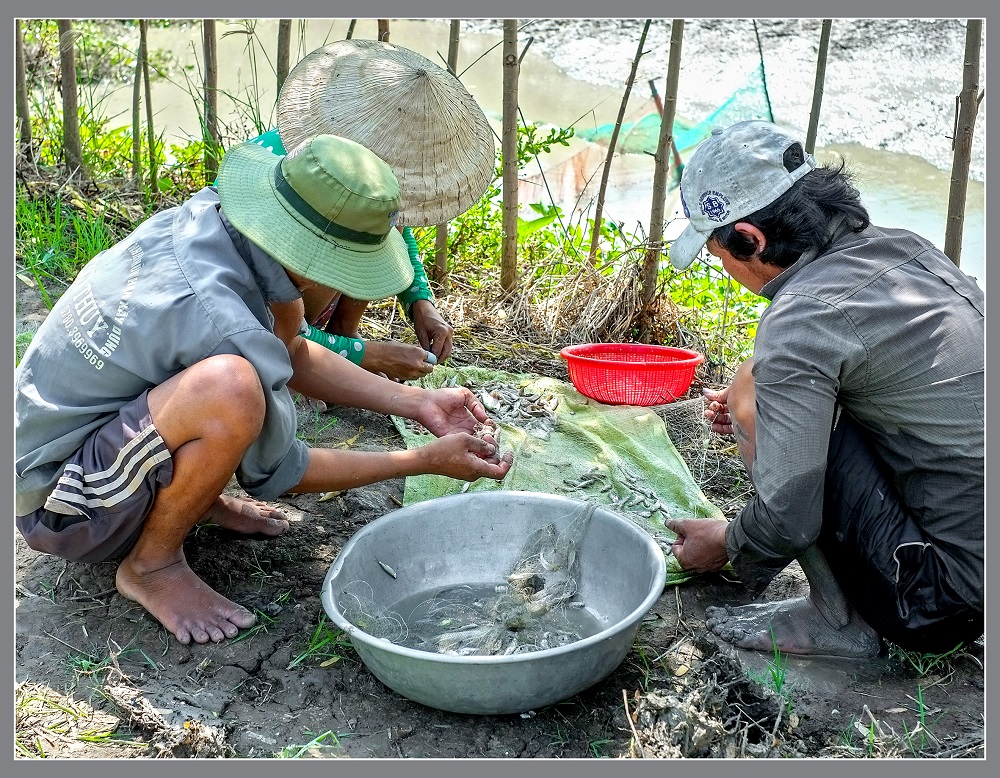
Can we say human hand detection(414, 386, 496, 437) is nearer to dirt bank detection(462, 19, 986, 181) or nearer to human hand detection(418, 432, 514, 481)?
human hand detection(418, 432, 514, 481)

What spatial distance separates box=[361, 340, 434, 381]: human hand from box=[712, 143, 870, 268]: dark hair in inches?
50.3

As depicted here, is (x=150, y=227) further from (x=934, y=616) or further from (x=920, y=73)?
(x=920, y=73)

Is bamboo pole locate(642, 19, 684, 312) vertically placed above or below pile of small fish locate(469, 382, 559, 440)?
above

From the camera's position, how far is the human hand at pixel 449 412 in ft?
8.18

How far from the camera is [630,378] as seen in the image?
133 inches

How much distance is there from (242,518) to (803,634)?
4.69 feet

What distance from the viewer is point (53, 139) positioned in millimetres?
4770

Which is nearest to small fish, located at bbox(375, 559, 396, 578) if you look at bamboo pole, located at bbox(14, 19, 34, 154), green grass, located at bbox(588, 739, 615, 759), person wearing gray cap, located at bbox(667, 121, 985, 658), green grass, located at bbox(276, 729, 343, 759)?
green grass, located at bbox(276, 729, 343, 759)

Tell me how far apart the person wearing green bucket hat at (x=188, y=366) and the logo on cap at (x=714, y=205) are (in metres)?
0.66

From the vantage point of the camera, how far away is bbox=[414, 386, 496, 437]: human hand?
2492 mm

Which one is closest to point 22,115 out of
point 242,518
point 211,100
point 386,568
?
point 211,100

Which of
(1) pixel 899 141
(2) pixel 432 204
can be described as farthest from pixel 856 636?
(1) pixel 899 141

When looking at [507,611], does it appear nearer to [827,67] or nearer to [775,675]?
[775,675]

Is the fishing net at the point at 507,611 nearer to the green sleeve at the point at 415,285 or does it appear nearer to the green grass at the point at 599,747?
the green grass at the point at 599,747
